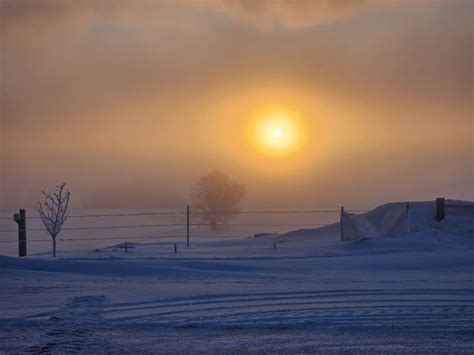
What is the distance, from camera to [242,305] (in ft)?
30.5

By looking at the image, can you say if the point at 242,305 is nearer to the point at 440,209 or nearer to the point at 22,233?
the point at 22,233

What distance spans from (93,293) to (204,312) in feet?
7.49

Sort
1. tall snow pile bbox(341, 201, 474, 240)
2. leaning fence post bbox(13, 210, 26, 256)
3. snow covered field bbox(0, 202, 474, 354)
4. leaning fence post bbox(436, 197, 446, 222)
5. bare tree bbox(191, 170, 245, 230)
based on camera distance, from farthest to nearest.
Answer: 1. bare tree bbox(191, 170, 245, 230)
2. leaning fence post bbox(436, 197, 446, 222)
3. tall snow pile bbox(341, 201, 474, 240)
4. leaning fence post bbox(13, 210, 26, 256)
5. snow covered field bbox(0, 202, 474, 354)

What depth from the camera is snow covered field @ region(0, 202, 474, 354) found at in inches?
282

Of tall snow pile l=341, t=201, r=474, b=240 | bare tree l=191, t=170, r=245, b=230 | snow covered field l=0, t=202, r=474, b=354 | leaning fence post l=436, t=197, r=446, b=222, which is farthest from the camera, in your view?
bare tree l=191, t=170, r=245, b=230

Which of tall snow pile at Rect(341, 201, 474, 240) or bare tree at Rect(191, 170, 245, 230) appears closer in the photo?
tall snow pile at Rect(341, 201, 474, 240)

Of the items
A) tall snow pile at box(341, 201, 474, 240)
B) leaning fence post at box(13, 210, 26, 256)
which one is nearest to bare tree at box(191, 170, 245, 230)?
tall snow pile at box(341, 201, 474, 240)

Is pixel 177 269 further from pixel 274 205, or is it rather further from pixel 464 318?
pixel 274 205

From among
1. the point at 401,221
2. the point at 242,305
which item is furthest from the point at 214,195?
the point at 242,305

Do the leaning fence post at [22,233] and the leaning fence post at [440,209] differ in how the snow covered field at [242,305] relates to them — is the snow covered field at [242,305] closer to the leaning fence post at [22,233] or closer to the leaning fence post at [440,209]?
the leaning fence post at [22,233]

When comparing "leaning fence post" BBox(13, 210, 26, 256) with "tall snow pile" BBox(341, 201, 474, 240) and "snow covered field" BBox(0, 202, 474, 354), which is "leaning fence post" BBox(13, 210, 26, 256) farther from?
"tall snow pile" BBox(341, 201, 474, 240)

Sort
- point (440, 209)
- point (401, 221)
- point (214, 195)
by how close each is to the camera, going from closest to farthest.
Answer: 1. point (401, 221)
2. point (440, 209)
3. point (214, 195)

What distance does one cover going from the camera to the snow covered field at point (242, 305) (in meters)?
7.15

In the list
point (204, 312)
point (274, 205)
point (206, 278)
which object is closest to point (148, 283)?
point (206, 278)
